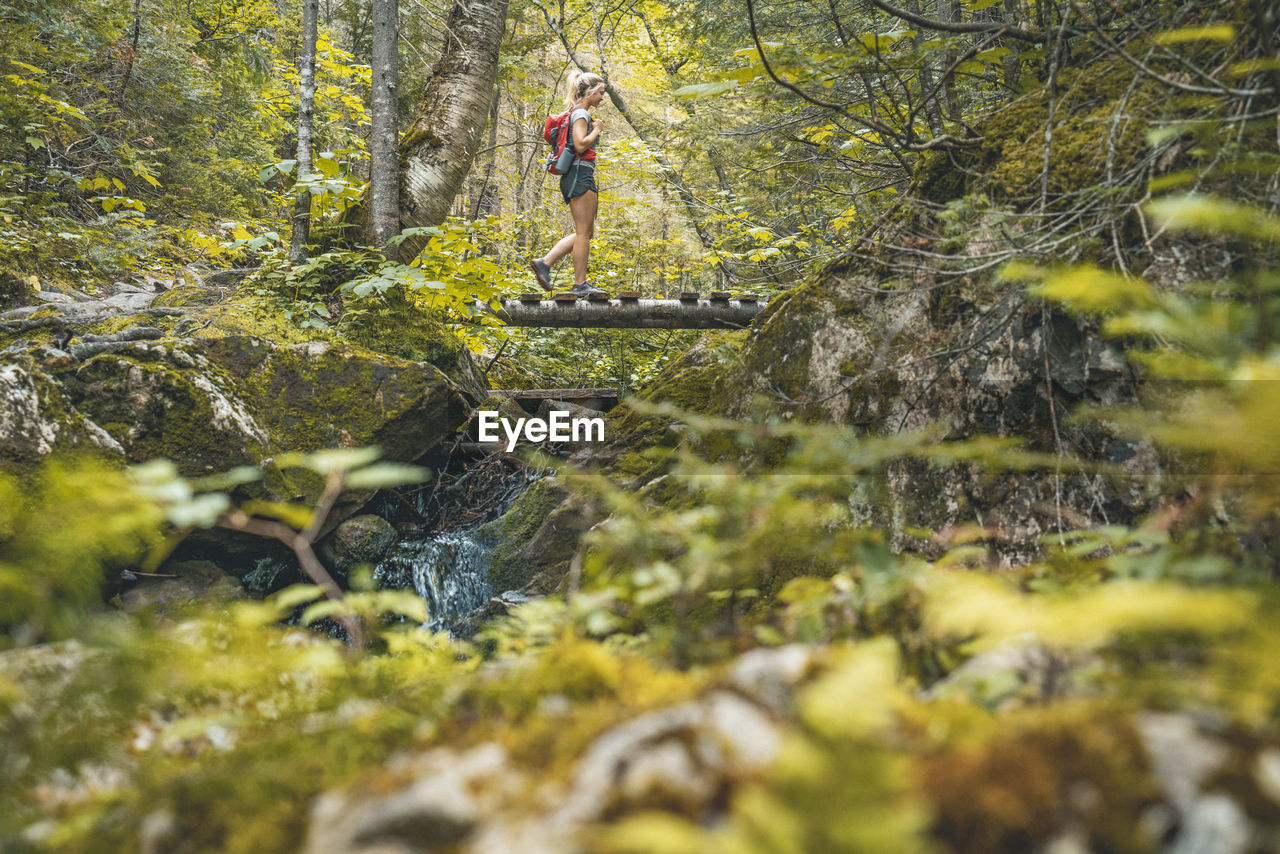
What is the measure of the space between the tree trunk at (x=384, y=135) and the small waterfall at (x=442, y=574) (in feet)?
10.5

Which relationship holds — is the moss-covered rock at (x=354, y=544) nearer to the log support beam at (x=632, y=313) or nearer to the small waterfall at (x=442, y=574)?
the small waterfall at (x=442, y=574)

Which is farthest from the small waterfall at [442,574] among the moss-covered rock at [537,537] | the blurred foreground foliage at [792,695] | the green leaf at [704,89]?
the green leaf at [704,89]

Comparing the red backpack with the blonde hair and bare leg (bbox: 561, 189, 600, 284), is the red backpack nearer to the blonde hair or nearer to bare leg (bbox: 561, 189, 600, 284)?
the blonde hair

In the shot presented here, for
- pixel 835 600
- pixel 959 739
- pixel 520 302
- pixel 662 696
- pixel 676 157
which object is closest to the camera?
pixel 959 739

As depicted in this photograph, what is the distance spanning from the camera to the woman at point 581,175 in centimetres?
745

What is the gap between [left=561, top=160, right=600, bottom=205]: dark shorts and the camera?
786 cm

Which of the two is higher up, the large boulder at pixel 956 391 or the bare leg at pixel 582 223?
the bare leg at pixel 582 223

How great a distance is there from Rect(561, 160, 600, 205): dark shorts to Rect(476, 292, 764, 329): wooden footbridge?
131 centimetres

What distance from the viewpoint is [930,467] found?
132 inches

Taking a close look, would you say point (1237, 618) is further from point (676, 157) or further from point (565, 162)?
point (676, 157)

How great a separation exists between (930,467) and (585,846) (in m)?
3.07

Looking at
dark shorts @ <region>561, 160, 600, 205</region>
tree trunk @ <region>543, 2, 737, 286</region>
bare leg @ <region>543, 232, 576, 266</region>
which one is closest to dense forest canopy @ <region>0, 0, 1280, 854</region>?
dark shorts @ <region>561, 160, 600, 205</region>

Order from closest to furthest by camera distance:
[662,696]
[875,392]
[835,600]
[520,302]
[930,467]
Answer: [662,696] < [835,600] < [930,467] < [875,392] < [520,302]

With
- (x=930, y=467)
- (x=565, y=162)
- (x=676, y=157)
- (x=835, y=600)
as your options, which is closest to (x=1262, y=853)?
(x=835, y=600)
